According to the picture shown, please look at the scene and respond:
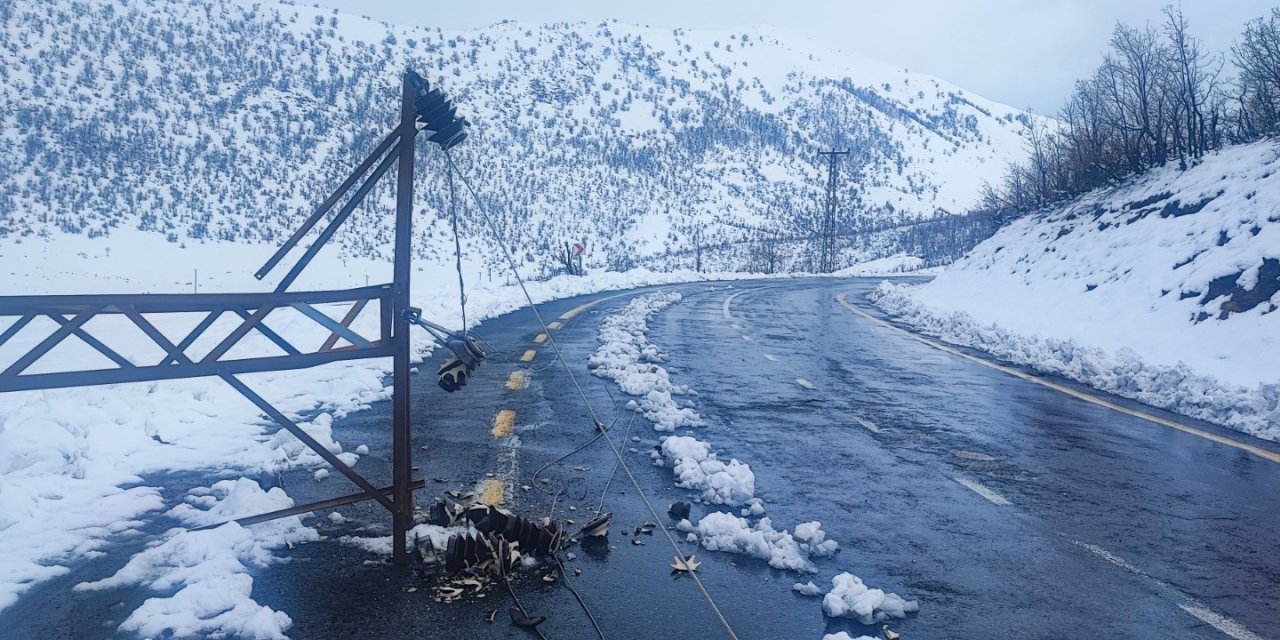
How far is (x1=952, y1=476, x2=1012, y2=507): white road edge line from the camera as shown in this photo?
19.5ft

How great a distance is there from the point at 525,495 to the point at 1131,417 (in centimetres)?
680

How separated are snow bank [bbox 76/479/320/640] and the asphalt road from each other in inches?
4.9

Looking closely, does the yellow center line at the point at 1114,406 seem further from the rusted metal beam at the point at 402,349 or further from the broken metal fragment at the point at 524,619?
the rusted metal beam at the point at 402,349

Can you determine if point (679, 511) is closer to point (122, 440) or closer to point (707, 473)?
point (707, 473)

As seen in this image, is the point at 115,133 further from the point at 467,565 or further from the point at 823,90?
the point at 823,90

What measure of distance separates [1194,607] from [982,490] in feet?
6.78

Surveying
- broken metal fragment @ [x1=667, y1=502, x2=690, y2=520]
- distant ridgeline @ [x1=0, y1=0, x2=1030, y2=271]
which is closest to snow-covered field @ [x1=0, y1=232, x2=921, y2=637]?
broken metal fragment @ [x1=667, y1=502, x2=690, y2=520]

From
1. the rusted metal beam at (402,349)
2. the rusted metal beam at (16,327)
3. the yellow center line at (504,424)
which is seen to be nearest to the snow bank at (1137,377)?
the yellow center line at (504,424)

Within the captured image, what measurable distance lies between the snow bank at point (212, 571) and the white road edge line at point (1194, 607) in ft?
13.9

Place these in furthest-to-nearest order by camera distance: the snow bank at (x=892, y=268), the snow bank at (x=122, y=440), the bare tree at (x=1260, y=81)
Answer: the snow bank at (x=892, y=268) < the bare tree at (x=1260, y=81) < the snow bank at (x=122, y=440)

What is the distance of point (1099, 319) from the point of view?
596 inches

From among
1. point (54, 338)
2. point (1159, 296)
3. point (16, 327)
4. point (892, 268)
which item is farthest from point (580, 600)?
point (892, 268)

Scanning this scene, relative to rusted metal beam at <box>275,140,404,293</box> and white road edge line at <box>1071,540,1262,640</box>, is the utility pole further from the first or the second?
rusted metal beam at <box>275,140,404,293</box>

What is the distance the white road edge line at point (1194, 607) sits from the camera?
3857mm
